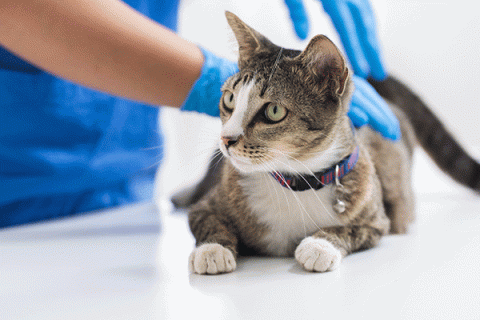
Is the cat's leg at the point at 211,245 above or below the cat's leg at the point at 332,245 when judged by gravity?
below

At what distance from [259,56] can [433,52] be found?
1356 millimetres

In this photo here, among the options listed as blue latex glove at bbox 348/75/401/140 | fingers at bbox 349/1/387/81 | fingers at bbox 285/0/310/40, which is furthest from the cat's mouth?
fingers at bbox 349/1/387/81

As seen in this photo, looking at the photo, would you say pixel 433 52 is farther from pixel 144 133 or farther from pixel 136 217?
pixel 136 217

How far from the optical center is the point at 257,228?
2.88ft

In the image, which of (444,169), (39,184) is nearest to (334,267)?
(39,184)

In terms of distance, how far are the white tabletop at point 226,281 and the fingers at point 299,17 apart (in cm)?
56

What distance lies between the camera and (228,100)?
825 mm

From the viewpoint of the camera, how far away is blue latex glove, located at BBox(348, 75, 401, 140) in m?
1.03

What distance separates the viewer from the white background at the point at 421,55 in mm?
1788

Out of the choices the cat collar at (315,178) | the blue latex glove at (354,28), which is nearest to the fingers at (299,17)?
the blue latex glove at (354,28)

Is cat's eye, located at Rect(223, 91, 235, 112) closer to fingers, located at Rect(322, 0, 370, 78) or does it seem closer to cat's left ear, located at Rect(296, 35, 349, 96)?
cat's left ear, located at Rect(296, 35, 349, 96)

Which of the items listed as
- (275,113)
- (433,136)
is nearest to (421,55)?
(433,136)

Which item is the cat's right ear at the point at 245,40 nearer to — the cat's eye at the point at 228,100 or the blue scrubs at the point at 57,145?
the cat's eye at the point at 228,100

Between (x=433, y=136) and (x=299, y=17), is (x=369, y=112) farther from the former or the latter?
(x=433, y=136)
